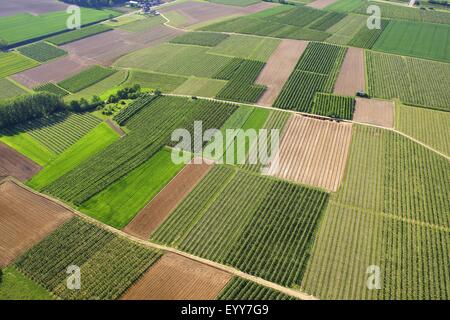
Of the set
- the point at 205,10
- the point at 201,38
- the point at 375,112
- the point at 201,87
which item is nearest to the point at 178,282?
the point at 201,87

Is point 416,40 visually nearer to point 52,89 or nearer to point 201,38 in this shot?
point 201,38

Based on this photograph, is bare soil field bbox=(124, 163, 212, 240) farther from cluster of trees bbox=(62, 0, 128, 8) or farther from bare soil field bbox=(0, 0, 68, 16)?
bare soil field bbox=(0, 0, 68, 16)

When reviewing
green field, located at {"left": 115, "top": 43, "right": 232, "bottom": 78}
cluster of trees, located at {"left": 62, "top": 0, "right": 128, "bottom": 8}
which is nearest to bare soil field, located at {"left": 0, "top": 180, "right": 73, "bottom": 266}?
green field, located at {"left": 115, "top": 43, "right": 232, "bottom": 78}

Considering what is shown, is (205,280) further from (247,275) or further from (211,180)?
(211,180)

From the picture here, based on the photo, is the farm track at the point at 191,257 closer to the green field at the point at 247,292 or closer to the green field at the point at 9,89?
the green field at the point at 247,292
